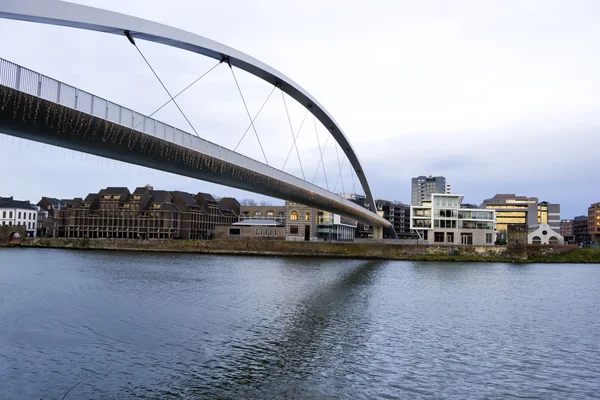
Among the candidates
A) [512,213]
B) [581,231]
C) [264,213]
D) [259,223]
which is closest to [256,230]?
[259,223]

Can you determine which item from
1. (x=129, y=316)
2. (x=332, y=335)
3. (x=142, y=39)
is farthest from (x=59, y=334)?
(x=142, y=39)

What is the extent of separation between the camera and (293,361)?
46.0ft

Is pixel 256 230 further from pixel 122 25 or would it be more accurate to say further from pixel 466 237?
pixel 122 25

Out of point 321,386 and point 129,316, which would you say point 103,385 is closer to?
point 321,386

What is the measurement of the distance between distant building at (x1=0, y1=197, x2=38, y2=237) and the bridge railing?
97518 mm

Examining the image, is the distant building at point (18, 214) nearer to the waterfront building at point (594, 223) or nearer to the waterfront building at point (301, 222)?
the waterfront building at point (301, 222)

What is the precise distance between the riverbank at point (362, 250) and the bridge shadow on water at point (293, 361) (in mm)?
50045

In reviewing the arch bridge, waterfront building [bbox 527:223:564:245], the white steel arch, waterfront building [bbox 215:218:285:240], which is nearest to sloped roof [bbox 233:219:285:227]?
waterfront building [bbox 215:218:285:240]

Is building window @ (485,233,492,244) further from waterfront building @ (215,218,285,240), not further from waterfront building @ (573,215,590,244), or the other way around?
waterfront building @ (573,215,590,244)

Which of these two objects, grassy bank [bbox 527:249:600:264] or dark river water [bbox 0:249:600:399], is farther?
grassy bank [bbox 527:249:600:264]

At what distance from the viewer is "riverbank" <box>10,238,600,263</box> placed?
69.8 m

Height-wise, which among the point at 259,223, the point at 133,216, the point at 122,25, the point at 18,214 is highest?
the point at 122,25

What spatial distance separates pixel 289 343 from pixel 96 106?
1024 cm

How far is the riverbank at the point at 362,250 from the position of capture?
69.8 metres
